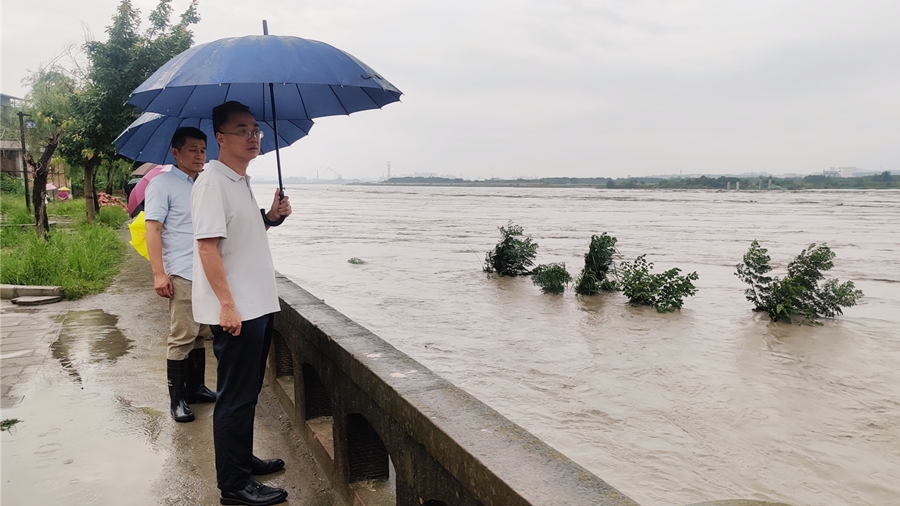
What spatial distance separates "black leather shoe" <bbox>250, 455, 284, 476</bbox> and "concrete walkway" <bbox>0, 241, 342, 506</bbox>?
42mm

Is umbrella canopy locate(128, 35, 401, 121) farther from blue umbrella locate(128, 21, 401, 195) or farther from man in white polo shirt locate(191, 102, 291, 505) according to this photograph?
man in white polo shirt locate(191, 102, 291, 505)

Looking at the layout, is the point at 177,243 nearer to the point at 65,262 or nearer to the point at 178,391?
the point at 178,391

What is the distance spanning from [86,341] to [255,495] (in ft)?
13.1

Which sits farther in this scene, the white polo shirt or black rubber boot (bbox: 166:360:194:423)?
black rubber boot (bbox: 166:360:194:423)

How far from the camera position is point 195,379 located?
418 cm

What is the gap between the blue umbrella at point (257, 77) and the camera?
2541mm

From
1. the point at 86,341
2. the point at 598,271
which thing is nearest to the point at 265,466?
the point at 86,341

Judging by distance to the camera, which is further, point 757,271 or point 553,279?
point 553,279

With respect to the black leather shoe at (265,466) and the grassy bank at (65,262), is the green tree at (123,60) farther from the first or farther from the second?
the black leather shoe at (265,466)

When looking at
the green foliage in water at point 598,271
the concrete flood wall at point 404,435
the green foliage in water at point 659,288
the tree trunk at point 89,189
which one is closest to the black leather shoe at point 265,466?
the concrete flood wall at point 404,435

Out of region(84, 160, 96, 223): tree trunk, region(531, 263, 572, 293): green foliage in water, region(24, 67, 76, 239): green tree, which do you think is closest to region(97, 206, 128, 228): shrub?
region(84, 160, 96, 223): tree trunk

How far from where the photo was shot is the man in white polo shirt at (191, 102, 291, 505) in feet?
8.15

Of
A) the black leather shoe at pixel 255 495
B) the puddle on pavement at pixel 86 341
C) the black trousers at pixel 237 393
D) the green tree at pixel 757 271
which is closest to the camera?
the black trousers at pixel 237 393

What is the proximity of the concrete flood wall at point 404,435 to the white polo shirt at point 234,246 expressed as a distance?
0.47 m
